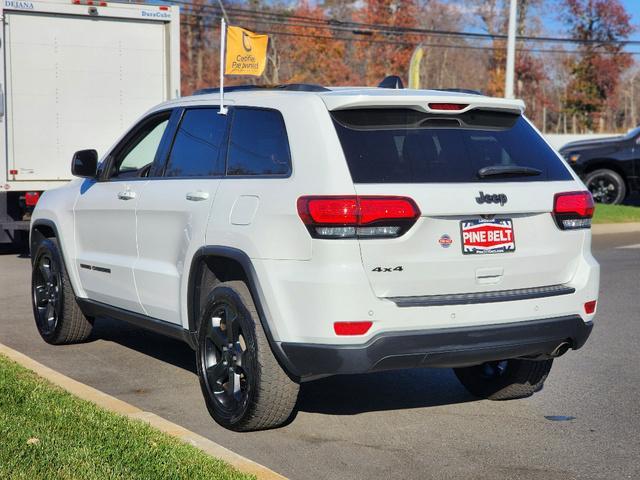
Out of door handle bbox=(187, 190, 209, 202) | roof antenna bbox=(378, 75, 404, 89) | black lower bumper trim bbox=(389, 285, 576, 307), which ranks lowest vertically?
black lower bumper trim bbox=(389, 285, 576, 307)

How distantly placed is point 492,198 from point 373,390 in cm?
197

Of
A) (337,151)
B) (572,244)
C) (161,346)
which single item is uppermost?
(337,151)

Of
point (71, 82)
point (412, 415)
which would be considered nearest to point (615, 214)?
point (71, 82)

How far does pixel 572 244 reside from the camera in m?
5.76

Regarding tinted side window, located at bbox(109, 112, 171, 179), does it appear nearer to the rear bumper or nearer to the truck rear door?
the rear bumper

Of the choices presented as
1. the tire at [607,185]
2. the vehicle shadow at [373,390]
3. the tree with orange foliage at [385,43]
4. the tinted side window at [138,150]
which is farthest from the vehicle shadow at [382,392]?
the tree with orange foliage at [385,43]

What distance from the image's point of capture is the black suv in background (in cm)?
2328

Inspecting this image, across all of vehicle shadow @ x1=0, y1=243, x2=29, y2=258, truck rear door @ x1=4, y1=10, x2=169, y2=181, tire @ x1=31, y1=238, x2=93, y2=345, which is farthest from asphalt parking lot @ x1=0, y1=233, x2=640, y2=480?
vehicle shadow @ x1=0, y1=243, x2=29, y2=258

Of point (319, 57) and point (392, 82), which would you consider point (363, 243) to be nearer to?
point (392, 82)

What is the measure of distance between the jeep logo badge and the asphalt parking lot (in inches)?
51.9

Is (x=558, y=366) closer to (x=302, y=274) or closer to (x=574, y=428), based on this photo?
(x=574, y=428)

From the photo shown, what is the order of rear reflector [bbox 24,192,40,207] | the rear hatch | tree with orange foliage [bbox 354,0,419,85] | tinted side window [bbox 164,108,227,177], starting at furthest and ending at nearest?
tree with orange foliage [bbox 354,0,419,85]
rear reflector [bbox 24,192,40,207]
tinted side window [bbox 164,108,227,177]
the rear hatch

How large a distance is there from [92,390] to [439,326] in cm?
237

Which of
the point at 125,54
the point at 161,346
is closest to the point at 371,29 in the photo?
the point at 125,54
